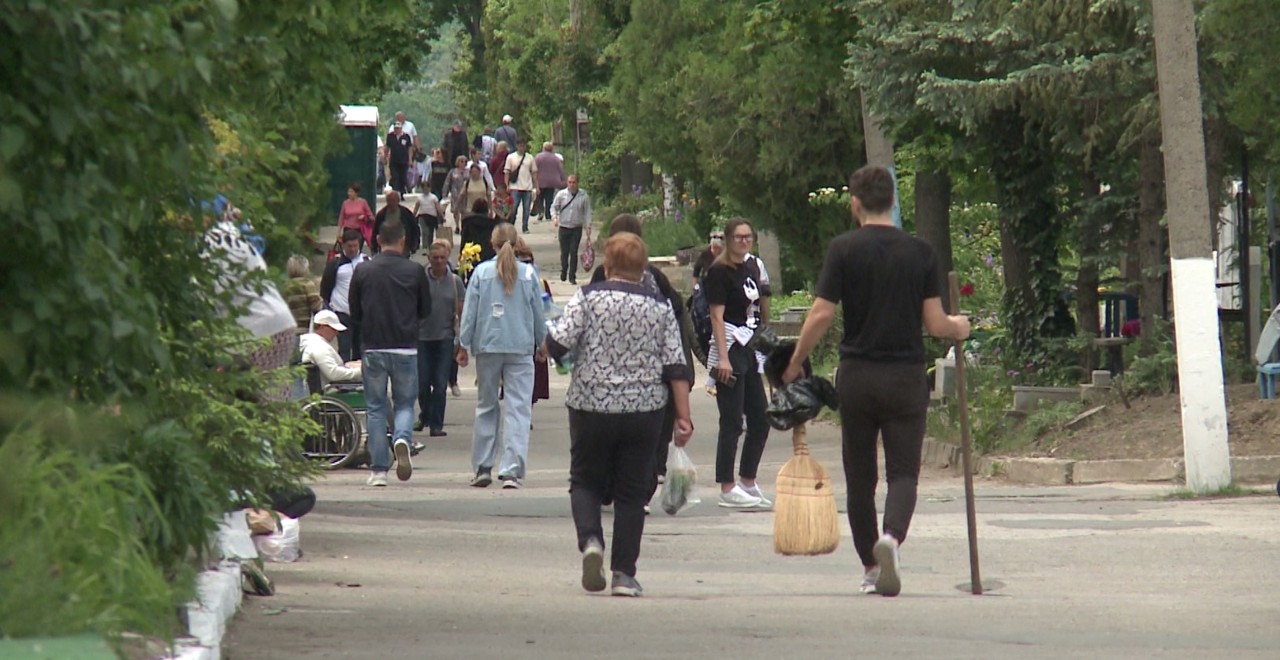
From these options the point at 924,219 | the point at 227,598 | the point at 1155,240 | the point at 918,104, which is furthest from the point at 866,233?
the point at 924,219

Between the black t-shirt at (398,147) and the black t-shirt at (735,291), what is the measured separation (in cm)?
3034

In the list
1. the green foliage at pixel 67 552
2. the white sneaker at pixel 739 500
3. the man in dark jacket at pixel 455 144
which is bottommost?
the white sneaker at pixel 739 500

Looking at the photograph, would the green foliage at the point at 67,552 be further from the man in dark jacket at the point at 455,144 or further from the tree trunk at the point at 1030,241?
the man in dark jacket at the point at 455,144

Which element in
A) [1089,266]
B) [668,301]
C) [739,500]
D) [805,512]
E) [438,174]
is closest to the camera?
[805,512]

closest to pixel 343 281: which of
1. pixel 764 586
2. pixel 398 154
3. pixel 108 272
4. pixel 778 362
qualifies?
pixel 778 362

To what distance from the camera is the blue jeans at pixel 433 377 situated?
1903 cm

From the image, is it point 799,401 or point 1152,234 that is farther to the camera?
point 1152,234

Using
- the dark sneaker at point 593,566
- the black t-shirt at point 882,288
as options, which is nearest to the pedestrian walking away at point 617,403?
the dark sneaker at point 593,566

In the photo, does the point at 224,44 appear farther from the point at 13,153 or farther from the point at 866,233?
the point at 866,233

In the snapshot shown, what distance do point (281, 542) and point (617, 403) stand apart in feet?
6.49

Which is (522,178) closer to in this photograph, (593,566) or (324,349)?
(324,349)

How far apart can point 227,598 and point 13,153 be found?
3.15 meters

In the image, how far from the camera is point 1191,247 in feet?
44.8

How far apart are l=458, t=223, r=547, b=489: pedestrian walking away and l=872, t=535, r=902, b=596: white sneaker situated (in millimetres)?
5702
